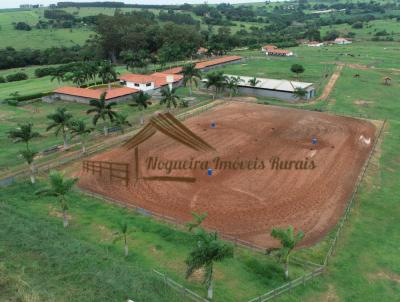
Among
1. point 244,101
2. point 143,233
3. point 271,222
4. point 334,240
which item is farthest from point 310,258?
point 244,101

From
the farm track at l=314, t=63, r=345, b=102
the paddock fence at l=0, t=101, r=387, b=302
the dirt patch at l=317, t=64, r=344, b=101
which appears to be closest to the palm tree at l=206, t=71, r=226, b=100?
the farm track at l=314, t=63, r=345, b=102

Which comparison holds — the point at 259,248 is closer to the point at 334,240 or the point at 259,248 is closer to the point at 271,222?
the point at 271,222

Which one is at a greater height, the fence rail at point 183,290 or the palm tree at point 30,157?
the palm tree at point 30,157

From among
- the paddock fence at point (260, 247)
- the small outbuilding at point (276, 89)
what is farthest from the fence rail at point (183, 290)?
the small outbuilding at point (276, 89)

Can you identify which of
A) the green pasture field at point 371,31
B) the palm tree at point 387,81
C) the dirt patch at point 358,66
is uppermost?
the green pasture field at point 371,31

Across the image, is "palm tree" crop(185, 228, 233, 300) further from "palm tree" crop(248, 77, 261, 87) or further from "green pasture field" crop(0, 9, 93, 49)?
"green pasture field" crop(0, 9, 93, 49)

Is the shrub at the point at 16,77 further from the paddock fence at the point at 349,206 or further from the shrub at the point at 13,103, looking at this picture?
the paddock fence at the point at 349,206

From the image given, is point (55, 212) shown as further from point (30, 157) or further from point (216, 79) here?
point (216, 79)
